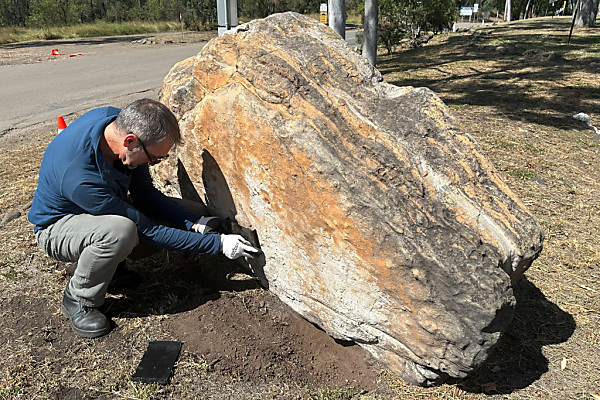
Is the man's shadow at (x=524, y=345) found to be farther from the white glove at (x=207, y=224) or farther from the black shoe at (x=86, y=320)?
the black shoe at (x=86, y=320)

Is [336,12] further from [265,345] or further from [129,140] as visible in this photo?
[265,345]

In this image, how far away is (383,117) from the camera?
8.65ft

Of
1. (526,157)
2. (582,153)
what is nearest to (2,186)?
(526,157)

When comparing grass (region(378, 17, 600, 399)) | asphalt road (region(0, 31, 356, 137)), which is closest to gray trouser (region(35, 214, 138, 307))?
grass (region(378, 17, 600, 399))

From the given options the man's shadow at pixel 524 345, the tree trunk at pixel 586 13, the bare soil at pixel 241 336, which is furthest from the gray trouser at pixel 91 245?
the tree trunk at pixel 586 13

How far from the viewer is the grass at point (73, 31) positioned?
20.4m

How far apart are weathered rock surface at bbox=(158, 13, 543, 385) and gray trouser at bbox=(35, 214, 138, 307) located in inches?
27.8

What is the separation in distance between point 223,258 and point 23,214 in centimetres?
206

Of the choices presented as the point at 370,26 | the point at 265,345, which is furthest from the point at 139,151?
the point at 370,26

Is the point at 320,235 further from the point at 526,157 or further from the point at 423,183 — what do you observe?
the point at 526,157

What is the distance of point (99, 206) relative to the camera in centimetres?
247

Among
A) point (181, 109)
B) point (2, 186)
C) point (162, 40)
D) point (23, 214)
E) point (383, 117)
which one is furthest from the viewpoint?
point (162, 40)

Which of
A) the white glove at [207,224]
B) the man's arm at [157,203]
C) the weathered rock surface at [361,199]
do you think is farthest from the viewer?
the man's arm at [157,203]

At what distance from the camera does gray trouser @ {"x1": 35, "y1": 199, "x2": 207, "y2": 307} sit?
2477mm
